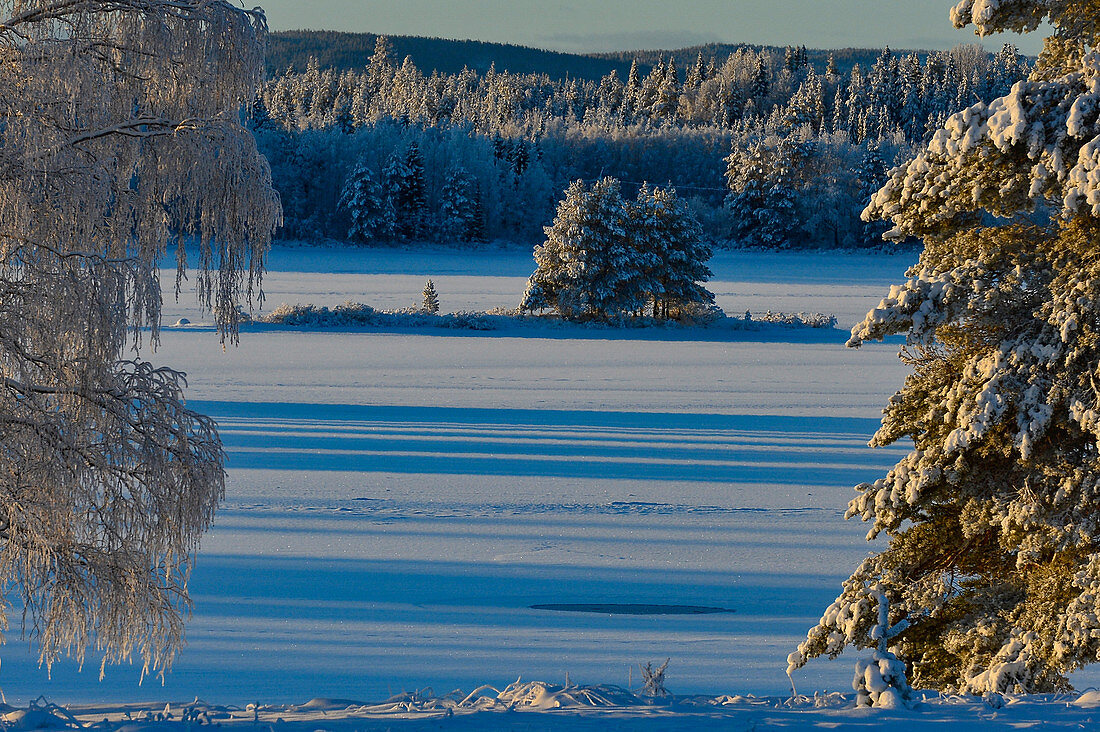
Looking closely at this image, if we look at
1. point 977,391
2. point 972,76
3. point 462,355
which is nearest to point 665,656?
point 977,391

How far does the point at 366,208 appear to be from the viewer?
173 feet

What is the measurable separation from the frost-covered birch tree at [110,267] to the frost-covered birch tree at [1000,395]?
276 cm

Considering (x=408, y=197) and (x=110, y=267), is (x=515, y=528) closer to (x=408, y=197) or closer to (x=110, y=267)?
(x=110, y=267)

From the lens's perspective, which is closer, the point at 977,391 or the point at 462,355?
the point at 977,391

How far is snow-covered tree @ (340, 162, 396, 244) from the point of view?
52.3 meters

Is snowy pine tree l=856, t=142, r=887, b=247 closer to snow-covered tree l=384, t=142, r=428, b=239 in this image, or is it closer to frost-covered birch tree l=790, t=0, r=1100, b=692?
snow-covered tree l=384, t=142, r=428, b=239

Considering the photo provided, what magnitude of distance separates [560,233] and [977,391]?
22.8m

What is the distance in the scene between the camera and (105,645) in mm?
4711

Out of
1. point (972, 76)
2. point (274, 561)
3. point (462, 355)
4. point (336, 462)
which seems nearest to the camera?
point (274, 561)

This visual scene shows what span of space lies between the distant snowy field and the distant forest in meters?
20.3

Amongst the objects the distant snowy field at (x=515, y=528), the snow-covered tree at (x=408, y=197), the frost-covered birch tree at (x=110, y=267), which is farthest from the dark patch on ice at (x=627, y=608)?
the snow-covered tree at (x=408, y=197)

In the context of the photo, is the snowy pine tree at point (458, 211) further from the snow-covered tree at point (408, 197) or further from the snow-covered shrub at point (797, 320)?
the snow-covered shrub at point (797, 320)

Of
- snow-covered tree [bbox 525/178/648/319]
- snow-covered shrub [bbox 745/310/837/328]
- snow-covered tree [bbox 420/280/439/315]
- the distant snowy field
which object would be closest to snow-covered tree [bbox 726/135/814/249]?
snow-covered shrub [bbox 745/310/837/328]

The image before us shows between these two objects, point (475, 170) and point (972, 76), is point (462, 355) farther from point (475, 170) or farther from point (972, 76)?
point (972, 76)
